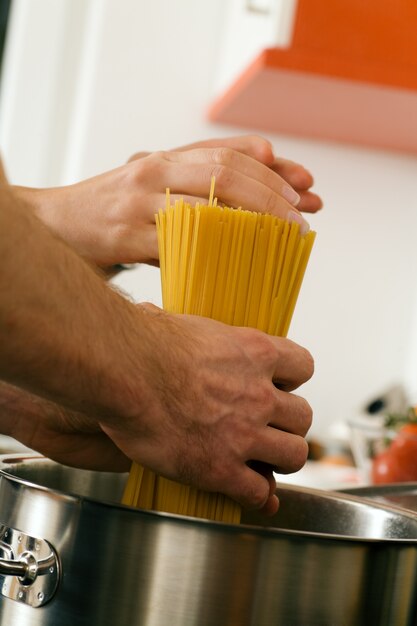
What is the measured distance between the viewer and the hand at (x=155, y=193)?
0.76 m

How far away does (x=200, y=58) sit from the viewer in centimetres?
230

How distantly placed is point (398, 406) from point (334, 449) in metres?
0.21

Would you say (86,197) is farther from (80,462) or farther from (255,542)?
(255,542)

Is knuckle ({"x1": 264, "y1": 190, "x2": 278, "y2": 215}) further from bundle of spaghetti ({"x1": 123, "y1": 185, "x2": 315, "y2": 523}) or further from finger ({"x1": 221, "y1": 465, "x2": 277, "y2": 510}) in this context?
finger ({"x1": 221, "y1": 465, "x2": 277, "y2": 510})

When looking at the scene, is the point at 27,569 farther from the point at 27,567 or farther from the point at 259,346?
the point at 259,346

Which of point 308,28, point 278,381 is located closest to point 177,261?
point 278,381

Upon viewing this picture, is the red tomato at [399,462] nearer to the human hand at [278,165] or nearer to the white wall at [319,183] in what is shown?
the human hand at [278,165]

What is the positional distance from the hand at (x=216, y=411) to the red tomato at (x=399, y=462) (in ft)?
2.12

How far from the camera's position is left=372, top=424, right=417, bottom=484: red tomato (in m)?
1.28

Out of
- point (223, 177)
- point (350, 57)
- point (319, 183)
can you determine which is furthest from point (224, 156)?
point (319, 183)

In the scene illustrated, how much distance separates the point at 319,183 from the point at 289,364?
165 centimetres

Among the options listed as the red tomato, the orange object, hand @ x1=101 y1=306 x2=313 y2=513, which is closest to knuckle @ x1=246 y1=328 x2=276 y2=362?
hand @ x1=101 y1=306 x2=313 y2=513

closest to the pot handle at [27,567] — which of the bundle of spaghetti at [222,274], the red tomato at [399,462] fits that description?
the bundle of spaghetti at [222,274]

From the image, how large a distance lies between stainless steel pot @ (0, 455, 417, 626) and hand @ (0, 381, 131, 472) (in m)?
0.15
